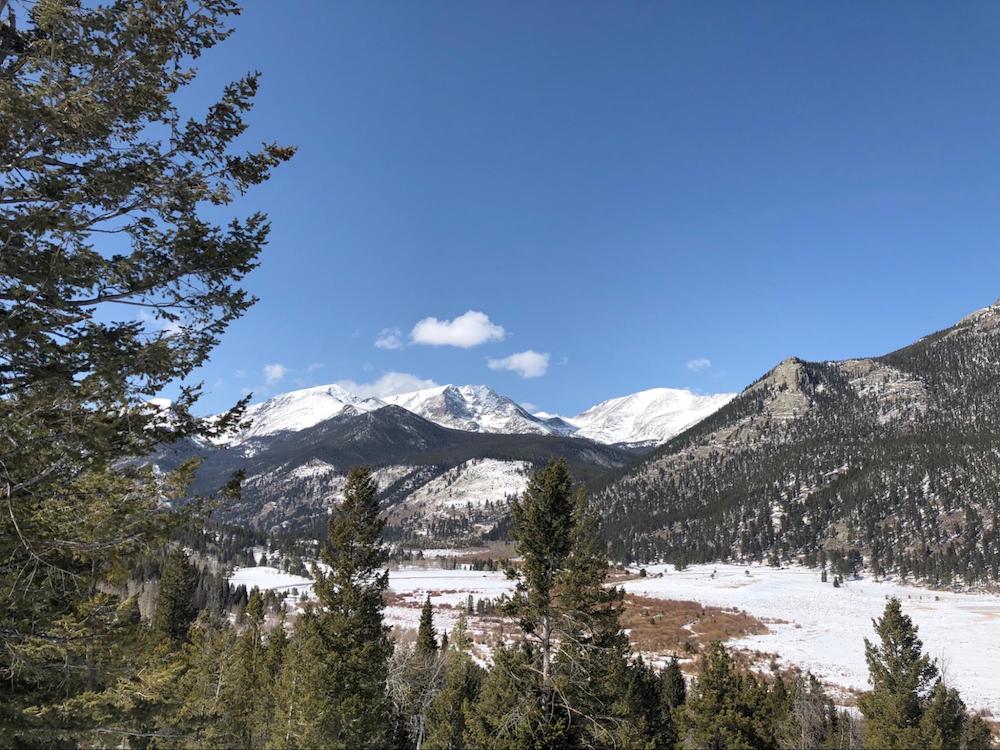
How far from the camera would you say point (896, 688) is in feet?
89.3

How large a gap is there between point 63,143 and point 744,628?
91.3m

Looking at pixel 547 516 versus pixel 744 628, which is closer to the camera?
pixel 547 516

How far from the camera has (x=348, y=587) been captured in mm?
21422

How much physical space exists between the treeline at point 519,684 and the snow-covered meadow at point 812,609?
974 centimetres

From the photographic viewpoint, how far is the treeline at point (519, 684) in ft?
45.8

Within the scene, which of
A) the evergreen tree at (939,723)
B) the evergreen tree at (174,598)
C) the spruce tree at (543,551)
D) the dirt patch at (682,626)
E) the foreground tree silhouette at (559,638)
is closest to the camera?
the foreground tree silhouette at (559,638)

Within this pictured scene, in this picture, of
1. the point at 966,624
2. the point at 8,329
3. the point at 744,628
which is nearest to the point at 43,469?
the point at 8,329

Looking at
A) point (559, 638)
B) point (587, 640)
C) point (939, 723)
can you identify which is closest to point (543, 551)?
point (559, 638)

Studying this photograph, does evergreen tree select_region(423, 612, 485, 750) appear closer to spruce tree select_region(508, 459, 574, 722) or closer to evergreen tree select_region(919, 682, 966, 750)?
spruce tree select_region(508, 459, 574, 722)

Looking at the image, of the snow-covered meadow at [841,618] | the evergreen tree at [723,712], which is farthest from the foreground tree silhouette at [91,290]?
the snow-covered meadow at [841,618]

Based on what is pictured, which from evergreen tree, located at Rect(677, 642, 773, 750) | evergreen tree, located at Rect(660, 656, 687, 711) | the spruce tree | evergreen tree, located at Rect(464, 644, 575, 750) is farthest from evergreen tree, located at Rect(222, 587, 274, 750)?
evergreen tree, located at Rect(660, 656, 687, 711)

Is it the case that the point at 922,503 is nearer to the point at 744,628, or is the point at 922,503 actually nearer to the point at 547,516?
the point at 744,628

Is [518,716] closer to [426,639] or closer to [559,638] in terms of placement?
[559,638]

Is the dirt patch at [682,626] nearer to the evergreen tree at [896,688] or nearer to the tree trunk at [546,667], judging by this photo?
the evergreen tree at [896,688]
